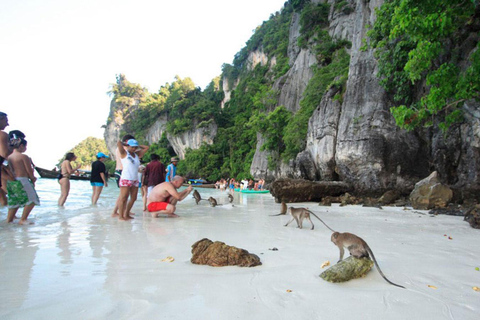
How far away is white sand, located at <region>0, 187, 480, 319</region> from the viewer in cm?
191

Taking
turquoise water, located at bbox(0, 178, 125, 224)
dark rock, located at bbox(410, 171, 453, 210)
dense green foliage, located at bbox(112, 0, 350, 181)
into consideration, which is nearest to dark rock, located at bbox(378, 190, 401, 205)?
dark rock, located at bbox(410, 171, 453, 210)

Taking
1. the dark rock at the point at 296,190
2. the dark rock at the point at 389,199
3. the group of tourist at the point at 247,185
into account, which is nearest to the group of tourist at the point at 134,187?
the dark rock at the point at 296,190

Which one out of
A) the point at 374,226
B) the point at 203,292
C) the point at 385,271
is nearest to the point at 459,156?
the point at 374,226

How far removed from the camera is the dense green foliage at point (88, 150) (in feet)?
310

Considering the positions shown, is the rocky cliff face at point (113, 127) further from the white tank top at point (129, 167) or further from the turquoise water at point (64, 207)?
the white tank top at point (129, 167)

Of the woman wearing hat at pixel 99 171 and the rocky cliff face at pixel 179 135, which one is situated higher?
the rocky cliff face at pixel 179 135

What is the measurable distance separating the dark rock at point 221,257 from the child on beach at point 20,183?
14.1ft

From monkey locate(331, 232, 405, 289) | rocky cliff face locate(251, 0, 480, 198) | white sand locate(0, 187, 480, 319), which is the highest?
rocky cliff face locate(251, 0, 480, 198)

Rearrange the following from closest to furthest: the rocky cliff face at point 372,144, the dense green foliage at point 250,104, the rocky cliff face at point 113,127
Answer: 1. the rocky cliff face at point 372,144
2. the dense green foliage at point 250,104
3. the rocky cliff face at point 113,127

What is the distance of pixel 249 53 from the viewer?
5419cm

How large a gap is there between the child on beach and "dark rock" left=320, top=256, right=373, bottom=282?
561 centimetres

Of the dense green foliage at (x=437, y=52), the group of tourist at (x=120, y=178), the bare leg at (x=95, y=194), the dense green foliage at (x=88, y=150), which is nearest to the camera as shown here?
the group of tourist at (x=120, y=178)

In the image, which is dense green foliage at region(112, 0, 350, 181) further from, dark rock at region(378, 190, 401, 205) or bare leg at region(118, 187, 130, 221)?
bare leg at region(118, 187, 130, 221)

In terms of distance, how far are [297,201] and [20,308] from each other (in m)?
11.1
